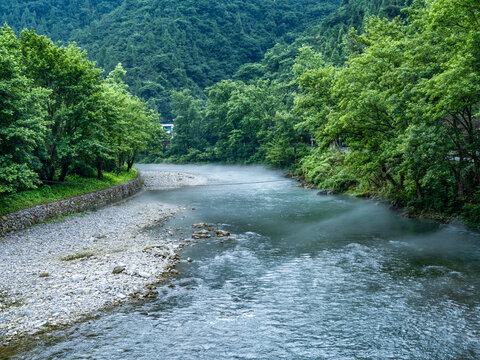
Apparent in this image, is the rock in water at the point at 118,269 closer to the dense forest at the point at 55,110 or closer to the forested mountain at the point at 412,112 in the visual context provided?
the dense forest at the point at 55,110

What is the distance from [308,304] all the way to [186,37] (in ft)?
534

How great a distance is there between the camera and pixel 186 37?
15825 cm

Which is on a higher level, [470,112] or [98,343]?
[470,112]

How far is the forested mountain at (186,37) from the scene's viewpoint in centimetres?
13812

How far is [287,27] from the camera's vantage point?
183m

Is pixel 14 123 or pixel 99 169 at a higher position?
pixel 14 123

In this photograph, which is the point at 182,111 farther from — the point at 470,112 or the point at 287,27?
the point at 287,27

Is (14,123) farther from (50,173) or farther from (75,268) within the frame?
(75,268)

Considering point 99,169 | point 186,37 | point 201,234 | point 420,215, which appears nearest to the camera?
point 201,234

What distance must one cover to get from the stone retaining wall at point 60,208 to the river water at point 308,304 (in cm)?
1059

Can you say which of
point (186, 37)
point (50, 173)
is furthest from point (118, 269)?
point (186, 37)

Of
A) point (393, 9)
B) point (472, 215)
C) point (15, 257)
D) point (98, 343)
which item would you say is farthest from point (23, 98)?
point (393, 9)

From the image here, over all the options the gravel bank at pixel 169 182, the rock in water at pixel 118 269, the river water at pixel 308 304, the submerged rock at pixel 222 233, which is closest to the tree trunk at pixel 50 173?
the submerged rock at pixel 222 233

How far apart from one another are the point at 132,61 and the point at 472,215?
14186cm
